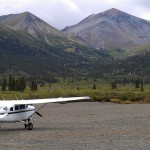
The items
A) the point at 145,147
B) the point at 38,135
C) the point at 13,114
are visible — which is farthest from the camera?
the point at 13,114

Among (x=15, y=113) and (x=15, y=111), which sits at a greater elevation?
(x=15, y=111)

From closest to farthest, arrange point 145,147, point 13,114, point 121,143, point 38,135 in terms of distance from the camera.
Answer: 1. point 145,147
2. point 121,143
3. point 38,135
4. point 13,114

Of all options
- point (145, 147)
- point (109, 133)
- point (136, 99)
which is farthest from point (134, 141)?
point (136, 99)

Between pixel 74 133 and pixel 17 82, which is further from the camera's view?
pixel 17 82

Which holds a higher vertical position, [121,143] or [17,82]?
[17,82]

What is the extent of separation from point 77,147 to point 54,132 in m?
9.12

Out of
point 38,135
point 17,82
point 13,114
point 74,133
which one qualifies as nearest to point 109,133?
point 74,133

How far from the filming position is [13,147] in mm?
24359

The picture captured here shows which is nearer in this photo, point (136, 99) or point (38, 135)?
point (38, 135)

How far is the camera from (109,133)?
31.3 metres

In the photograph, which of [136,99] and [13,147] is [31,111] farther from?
[136,99]

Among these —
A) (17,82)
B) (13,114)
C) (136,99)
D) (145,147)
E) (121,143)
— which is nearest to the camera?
(145,147)

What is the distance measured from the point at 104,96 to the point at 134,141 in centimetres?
7111

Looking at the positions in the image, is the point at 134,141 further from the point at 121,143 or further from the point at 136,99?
the point at 136,99
